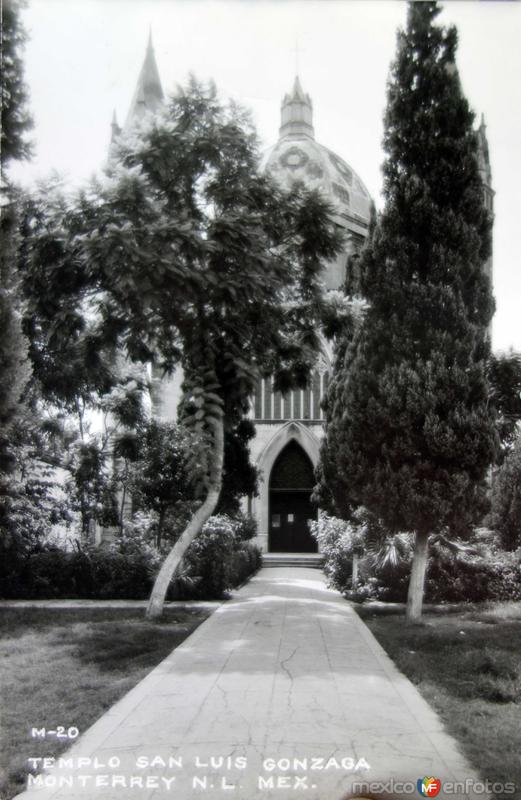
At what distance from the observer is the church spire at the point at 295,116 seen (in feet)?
127

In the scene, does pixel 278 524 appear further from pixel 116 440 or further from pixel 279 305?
pixel 279 305

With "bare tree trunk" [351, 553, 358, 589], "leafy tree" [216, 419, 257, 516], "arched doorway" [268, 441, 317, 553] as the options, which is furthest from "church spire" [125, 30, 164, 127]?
"bare tree trunk" [351, 553, 358, 589]

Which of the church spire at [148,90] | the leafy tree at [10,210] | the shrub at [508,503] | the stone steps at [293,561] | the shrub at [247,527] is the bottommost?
the stone steps at [293,561]

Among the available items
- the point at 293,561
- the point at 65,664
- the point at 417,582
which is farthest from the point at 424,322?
the point at 293,561

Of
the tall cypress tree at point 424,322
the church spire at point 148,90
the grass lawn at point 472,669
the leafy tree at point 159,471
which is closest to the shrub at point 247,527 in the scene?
the leafy tree at point 159,471

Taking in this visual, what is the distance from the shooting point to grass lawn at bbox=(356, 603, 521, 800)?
16.1 feet

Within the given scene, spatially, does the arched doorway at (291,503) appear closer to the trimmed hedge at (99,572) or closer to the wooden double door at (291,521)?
the wooden double door at (291,521)

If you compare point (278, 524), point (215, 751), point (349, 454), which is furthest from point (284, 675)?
point (278, 524)

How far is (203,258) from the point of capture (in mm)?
10523

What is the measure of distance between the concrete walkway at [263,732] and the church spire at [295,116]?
35.1 meters

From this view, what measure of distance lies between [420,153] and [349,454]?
5184 millimetres

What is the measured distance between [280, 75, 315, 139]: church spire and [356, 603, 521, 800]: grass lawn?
32.3m

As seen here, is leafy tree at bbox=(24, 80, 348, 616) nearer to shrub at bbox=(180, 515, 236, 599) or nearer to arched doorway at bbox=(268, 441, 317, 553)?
shrub at bbox=(180, 515, 236, 599)

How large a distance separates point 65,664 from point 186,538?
4.14m
